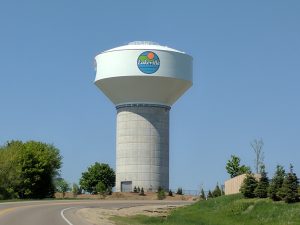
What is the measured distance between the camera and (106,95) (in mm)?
99875

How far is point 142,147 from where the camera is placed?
323ft

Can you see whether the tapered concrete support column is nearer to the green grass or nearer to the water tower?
the water tower

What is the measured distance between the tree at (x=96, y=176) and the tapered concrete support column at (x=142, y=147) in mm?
19344

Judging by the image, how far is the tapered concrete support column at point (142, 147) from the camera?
322ft

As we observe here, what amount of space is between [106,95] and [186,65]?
45.5 feet

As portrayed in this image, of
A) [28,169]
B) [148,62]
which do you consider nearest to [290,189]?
[28,169]

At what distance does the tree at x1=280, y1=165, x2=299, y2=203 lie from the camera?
33.7 meters

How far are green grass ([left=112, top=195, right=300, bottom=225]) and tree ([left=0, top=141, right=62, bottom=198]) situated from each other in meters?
38.2

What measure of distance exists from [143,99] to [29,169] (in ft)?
77.8

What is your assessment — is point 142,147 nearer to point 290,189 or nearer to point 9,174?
point 9,174

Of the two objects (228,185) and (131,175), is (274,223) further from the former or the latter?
(131,175)

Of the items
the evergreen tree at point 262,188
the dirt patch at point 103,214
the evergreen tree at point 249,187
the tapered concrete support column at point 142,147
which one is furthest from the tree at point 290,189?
the tapered concrete support column at point 142,147

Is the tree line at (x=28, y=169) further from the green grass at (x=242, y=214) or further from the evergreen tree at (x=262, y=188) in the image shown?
the evergreen tree at (x=262, y=188)

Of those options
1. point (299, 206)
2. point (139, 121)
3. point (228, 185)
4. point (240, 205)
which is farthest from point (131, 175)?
point (299, 206)
